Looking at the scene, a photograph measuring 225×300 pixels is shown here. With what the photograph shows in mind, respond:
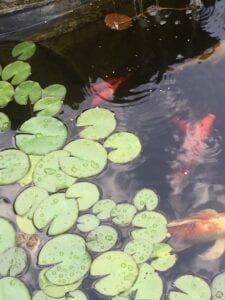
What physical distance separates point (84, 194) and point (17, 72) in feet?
3.54

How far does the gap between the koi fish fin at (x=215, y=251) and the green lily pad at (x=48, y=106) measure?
1.24 meters

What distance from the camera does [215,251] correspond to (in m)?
2.50

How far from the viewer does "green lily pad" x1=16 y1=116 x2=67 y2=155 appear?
294 cm

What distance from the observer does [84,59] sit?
3453mm

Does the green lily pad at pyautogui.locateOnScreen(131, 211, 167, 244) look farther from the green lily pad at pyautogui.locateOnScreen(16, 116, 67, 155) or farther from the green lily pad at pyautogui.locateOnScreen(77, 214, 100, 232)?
Result: the green lily pad at pyautogui.locateOnScreen(16, 116, 67, 155)

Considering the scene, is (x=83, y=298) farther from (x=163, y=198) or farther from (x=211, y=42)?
(x=211, y=42)

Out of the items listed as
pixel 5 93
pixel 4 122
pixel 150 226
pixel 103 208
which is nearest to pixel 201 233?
pixel 150 226

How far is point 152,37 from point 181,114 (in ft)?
2.35

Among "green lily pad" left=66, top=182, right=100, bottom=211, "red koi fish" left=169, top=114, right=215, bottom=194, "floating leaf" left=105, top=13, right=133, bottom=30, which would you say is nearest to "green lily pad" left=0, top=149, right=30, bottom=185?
"green lily pad" left=66, top=182, right=100, bottom=211

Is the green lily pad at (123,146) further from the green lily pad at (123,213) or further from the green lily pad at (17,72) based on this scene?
the green lily pad at (17,72)

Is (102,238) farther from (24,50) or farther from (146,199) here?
(24,50)

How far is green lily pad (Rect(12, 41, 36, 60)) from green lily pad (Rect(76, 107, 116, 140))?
0.69m

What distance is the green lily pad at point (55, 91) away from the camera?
3236mm

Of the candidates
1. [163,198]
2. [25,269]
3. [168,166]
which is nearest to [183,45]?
[168,166]
